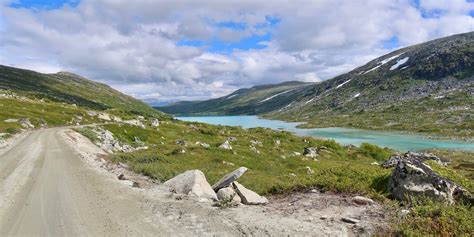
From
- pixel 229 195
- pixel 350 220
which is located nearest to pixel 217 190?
pixel 229 195

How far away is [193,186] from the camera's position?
1930cm

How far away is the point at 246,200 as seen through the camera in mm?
17125

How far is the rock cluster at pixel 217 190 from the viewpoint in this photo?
17266 millimetres

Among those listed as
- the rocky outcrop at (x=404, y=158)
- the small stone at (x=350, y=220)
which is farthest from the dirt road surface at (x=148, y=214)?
the rocky outcrop at (x=404, y=158)

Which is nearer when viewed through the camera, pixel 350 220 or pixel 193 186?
pixel 350 220

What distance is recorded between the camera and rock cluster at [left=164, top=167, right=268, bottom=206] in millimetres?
17266

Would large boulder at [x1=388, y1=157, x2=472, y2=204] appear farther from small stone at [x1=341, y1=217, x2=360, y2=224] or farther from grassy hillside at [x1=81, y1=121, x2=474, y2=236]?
→ small stone at [x1=341, y1=217, x2=360, y2=224]

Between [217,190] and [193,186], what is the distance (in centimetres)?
137

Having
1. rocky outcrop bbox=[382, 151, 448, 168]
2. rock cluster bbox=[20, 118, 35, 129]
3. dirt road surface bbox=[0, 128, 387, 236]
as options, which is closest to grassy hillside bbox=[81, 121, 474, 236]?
dirt road surface bbox=[0, 128, 387, 236]

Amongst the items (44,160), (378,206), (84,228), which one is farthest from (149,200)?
(44,160)

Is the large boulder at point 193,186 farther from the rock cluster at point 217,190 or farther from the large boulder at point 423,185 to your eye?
the large boulder at point 423,185

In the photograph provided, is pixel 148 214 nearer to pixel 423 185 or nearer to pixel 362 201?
pixel 362 201

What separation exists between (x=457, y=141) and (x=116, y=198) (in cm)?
11563

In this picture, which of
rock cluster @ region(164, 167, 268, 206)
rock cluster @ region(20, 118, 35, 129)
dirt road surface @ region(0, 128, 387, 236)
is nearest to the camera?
dirt road surface @ region(0, 128, 387, 236)
